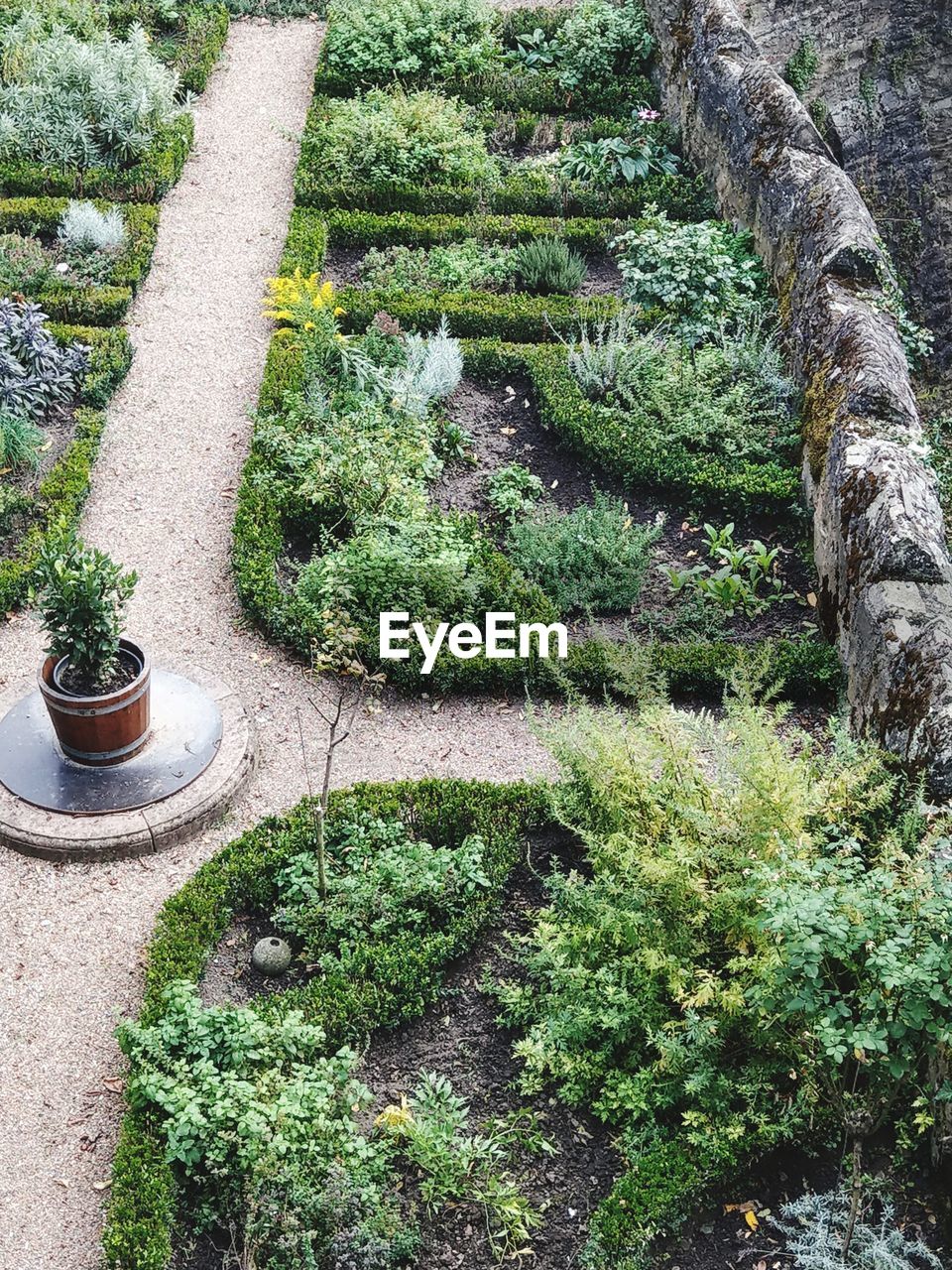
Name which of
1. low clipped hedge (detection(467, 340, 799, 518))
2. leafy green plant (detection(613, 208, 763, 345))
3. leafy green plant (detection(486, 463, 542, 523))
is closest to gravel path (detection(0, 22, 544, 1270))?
leafy green plant (detection(486, 463, 542, 523))

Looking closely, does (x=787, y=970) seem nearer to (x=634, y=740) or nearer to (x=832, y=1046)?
(x=832, y=1046)

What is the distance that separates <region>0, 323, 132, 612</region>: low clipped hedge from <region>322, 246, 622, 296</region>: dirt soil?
220cm

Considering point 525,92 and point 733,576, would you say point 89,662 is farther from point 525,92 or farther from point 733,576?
point 525,92

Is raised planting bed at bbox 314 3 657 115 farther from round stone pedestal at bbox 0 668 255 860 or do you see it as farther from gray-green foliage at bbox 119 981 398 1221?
gray-green foliage at bbox 119 981 398 1221

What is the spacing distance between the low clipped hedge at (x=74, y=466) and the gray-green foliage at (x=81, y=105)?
3.12m

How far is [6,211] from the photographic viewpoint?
1218cm

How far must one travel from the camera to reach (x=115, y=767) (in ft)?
25.1

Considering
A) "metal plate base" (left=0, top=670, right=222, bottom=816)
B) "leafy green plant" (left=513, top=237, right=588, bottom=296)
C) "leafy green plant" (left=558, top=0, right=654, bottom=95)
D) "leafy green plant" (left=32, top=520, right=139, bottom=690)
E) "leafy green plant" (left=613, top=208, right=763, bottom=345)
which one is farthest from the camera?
"leafy green plant" (left=558, top=0, right=654, bottom=95)

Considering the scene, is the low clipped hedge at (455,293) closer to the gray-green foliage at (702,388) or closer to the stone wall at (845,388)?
the gray-green foliage at (702,388)

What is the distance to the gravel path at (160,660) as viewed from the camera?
6078 mm

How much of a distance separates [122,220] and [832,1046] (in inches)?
390

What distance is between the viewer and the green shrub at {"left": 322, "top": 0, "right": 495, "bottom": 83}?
14562 mm

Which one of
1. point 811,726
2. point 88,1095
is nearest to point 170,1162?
point 88,1095

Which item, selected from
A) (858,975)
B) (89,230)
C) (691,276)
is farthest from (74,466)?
(858,975)
